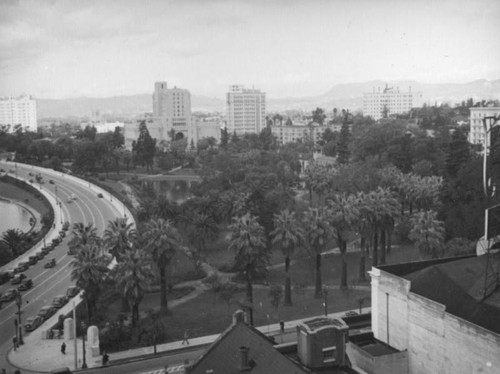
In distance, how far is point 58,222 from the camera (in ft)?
176

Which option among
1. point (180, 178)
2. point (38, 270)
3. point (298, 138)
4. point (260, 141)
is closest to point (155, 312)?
point (38, 270)

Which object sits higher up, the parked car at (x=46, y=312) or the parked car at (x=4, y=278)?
the parked car at (x=4, y=278)

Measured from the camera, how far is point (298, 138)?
135 m

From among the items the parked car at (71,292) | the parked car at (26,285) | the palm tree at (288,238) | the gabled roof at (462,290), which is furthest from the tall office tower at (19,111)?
the gabled roof at (462,290)

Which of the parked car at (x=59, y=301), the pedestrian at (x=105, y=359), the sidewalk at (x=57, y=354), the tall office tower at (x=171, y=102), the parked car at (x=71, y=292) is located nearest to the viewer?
the pedestrian at (x=105, y=359)

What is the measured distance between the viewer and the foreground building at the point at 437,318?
16766 millimetres

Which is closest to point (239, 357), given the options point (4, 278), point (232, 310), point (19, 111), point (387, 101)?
point (232, 310)

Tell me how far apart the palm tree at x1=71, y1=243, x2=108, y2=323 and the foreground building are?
39.9 ft

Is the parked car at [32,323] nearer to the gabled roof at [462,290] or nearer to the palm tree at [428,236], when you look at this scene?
the gabled roof at [462,290]

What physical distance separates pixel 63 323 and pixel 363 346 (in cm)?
1392

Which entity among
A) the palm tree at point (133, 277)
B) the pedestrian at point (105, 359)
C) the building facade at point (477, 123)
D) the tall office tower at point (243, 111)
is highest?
the tall office tower at point (243, 111)

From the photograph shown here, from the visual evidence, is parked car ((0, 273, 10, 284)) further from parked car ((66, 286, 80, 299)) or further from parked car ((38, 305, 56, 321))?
parked car ((38, 305, 56, 321))

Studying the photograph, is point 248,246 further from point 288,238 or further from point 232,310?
point 232,310

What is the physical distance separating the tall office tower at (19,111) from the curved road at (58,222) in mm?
96727
